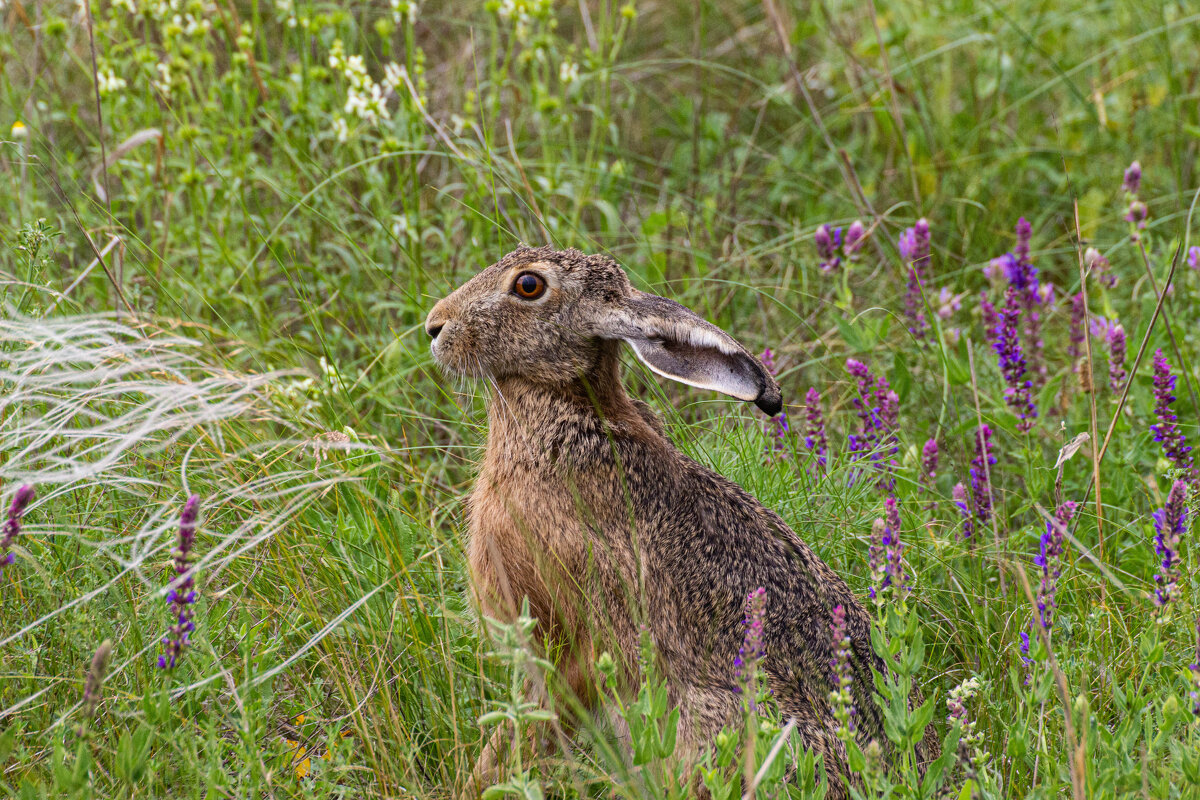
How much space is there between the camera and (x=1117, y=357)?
4.05 meters

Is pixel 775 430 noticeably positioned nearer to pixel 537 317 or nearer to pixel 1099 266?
pixel 537 317

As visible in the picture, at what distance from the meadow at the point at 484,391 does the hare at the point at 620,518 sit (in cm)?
17

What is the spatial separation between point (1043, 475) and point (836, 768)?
1.51 m

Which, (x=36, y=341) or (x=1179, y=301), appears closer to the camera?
(x=36, y=341)

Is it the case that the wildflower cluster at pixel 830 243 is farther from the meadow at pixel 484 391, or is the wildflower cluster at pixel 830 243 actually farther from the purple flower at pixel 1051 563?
the purple flower at pixel 1051 563

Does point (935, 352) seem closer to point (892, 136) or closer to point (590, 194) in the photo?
point (590, 194)

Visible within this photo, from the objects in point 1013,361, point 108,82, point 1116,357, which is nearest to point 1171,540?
point 1013,361

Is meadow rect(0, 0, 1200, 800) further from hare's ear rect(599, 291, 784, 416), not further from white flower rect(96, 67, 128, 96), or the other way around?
hare's ear rect(599, 291, 784, 416)

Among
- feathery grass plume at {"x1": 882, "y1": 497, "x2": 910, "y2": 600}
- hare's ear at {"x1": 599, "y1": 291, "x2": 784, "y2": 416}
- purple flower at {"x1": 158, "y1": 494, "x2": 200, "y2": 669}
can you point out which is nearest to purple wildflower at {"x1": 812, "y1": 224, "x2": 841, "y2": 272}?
hare's ear at {"x1": 599, "y1": 291, "x2": 784, "y2": 416}

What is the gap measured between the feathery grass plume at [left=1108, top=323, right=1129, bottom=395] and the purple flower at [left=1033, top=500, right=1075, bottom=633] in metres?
0.75

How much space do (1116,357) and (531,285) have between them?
1.99 meters

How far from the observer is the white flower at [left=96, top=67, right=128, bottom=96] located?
188 inches

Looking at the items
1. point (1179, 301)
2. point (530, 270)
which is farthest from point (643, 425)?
point (1179, 301)

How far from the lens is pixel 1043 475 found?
159 inches
